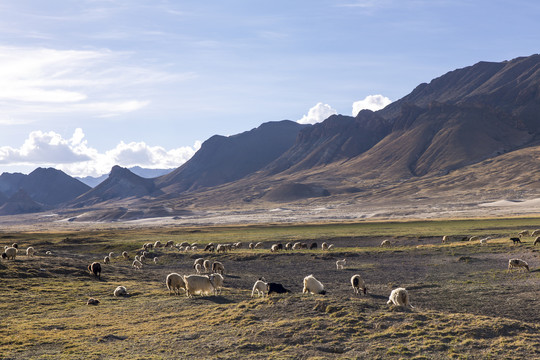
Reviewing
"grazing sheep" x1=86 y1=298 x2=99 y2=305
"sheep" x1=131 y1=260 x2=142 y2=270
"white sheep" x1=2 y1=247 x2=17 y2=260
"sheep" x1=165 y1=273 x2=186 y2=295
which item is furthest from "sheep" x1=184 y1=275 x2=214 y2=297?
"white sheep" x1=2 y1=247 x2=17 y2=260

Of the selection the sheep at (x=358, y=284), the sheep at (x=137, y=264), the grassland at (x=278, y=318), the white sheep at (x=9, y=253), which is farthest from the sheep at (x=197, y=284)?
the white sheep at (x=9, y=253)

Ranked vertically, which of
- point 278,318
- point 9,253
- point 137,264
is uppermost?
point 9,253

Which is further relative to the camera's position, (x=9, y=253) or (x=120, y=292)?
(x=9, y=253)

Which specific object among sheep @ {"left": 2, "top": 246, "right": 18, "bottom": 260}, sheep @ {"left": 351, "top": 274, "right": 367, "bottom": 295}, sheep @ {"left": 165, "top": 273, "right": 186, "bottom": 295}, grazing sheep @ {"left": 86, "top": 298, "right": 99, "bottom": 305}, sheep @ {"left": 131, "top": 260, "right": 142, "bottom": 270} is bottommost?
sheep @ {"left": 131, "top": 260, "right": 142, "bottom": 270}

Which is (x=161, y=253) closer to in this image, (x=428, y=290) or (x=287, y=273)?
(x=287, y=273)

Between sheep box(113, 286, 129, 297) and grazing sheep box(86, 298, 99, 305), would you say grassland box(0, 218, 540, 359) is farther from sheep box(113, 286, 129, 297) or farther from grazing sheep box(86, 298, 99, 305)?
sheep box(113, 286, 129, 297)

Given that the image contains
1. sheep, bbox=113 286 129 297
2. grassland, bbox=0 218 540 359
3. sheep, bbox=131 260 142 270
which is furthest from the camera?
sheep, bbox=131 260 142 270

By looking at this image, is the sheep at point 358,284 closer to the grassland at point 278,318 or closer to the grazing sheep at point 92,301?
the grassland at point 278,318

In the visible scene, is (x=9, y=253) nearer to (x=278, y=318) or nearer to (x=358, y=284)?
(x=358, y=284)

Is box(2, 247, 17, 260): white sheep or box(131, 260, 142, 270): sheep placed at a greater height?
box(2, 247, 17, 260): white sheep

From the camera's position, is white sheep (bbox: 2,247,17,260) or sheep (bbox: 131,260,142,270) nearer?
white sheep (bbox: 2,247,17,260)

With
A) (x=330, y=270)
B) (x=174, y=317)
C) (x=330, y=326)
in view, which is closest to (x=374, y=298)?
(x=330, y=326)

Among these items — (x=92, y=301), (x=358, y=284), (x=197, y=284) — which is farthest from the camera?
(x=358, y=284)

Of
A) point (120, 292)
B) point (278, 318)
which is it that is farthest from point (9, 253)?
point (278, 318)
